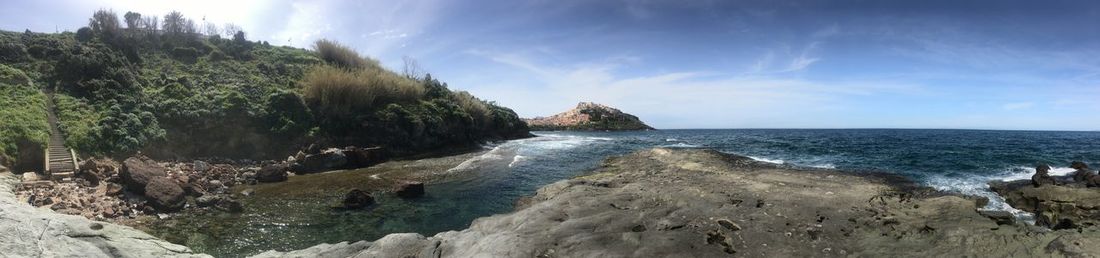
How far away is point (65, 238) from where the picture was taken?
11.2 m

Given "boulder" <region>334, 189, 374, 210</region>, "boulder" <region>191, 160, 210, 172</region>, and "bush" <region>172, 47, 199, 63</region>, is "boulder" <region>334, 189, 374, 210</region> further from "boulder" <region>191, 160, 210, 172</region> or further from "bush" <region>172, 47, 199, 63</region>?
"bush" <region>172, 47, 199, 63</region>

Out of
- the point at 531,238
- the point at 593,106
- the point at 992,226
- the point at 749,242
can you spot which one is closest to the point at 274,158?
the point at 531,238

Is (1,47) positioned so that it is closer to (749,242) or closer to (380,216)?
(380,216)

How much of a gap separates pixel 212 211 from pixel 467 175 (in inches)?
500

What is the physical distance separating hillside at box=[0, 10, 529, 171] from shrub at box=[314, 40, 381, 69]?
5856 mm

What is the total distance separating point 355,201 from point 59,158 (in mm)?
14655

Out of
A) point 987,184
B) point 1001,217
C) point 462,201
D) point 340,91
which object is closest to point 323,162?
point 340,91

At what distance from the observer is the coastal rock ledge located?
10.7 metres

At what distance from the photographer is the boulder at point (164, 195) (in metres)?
17.5

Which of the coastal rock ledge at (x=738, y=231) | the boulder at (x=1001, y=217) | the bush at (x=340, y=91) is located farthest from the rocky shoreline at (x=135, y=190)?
the boulder at (x=1001, y=217)

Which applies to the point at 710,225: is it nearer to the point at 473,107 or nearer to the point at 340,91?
the point at 340,91

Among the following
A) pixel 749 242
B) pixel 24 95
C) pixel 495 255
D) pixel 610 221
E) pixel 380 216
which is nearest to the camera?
pixel 495 255

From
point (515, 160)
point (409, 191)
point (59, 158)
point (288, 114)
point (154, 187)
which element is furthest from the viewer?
point (288, 114)

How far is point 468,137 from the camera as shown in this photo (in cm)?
5312
